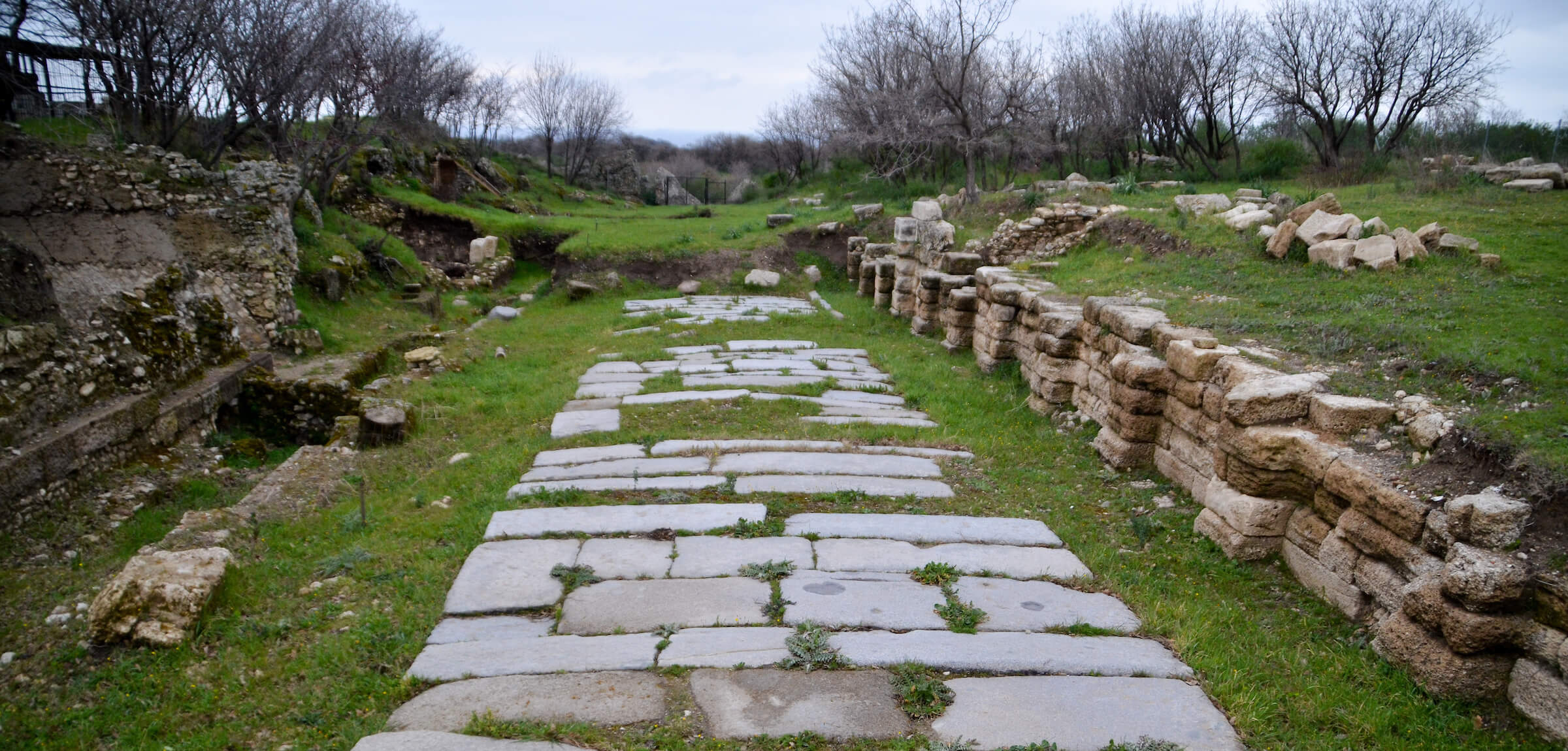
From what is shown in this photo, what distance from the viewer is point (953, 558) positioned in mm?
4637

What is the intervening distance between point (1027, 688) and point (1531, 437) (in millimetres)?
2527

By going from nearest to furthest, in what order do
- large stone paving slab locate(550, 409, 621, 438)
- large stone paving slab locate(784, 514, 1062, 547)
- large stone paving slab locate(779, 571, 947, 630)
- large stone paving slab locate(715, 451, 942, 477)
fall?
large stone paving slab locate(779, 571, 947, 630) → large stone paving slab locate(784, 514, 1062, 547) → large stone paving slab locate(715, 451, 942, 477) → large stone paving slab locate(550, 409, 621, 438)

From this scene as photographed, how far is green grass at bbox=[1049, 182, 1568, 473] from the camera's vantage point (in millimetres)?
4410

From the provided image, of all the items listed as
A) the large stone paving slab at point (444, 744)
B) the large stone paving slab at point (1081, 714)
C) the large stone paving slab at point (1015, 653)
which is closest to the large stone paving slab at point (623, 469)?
the large stone paving slab at point (1015, 653)

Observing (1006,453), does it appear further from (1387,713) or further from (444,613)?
(444,613)

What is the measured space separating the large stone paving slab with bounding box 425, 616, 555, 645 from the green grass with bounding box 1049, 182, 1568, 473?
4354 mm

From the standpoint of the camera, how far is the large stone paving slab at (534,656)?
347cm

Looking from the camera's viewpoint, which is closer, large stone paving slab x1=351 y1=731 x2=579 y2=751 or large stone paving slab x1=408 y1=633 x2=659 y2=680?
large stone paving slab x1=351 y1=731 x2=579 y2=751

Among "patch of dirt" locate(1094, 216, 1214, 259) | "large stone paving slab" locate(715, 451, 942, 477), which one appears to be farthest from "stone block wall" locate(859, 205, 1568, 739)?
"patch of dirt" locate(1094, 216, 1214, 259)

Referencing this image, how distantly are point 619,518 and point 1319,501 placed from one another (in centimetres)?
376

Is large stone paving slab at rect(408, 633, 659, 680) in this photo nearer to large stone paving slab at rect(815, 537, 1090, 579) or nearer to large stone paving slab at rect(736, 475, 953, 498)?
large stone paving slab at rect(815, 537, 1090, 579)

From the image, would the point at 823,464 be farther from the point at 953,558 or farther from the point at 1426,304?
the point at 1426,304

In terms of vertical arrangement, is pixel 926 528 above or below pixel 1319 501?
below

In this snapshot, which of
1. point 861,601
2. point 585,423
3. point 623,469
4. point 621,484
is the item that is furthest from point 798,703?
point 585,423
